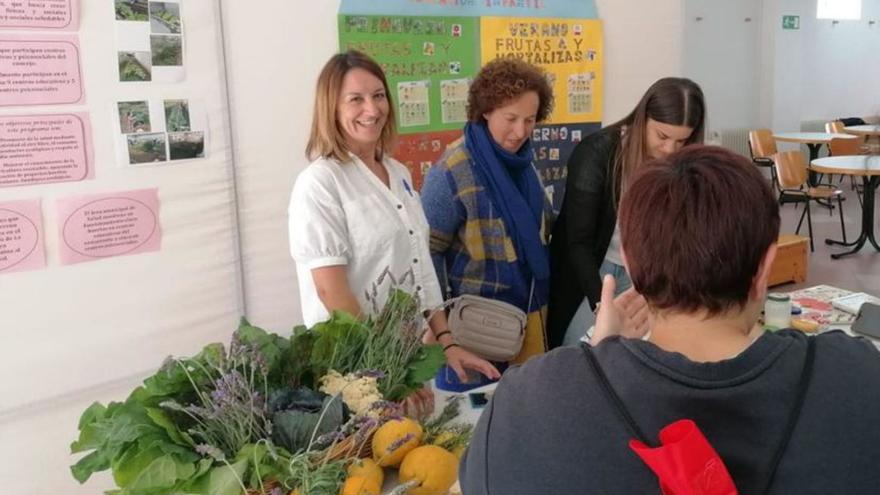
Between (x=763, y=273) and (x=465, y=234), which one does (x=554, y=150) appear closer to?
(x=465, y=234)

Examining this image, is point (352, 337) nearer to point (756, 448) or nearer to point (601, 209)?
point (756, 448)

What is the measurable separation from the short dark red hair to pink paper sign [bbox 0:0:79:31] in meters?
1.80

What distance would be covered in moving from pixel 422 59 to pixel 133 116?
45.7 inches

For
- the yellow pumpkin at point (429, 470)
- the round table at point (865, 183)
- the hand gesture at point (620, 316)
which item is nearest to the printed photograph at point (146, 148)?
the yellow pumpkin at point (429, 470)

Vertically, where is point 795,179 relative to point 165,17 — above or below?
below

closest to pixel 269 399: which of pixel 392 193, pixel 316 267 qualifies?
pixel 316 267

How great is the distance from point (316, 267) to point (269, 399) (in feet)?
1.95

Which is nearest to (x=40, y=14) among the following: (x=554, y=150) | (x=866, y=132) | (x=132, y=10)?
(x=132, y=10)

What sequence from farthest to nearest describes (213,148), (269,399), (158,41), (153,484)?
(213,148), (158,41), (269,399), (153,484)

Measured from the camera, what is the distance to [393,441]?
3.76 ft

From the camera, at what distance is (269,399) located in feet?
3.90

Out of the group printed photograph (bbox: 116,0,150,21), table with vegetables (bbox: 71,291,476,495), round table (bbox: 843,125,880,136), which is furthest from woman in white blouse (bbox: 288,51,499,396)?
round table (bbox: 843,125,880,136)

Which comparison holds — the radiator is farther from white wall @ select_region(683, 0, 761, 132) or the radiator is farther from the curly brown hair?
the curly brown hair

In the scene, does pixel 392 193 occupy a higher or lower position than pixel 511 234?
higher
